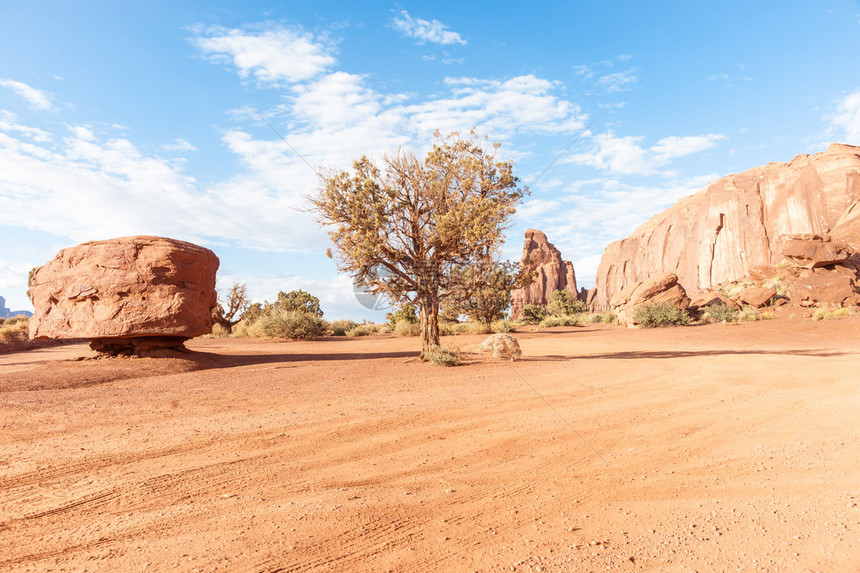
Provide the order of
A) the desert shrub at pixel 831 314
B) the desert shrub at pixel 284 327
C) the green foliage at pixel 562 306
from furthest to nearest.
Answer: the green foliage at pixel 562 306 → the desert shrub at pixel 284 327 → the desert shrub at pixel 831 314

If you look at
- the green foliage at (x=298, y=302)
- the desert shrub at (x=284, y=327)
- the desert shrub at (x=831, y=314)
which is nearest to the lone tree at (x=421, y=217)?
the desert shrub at (x=284, y=327)

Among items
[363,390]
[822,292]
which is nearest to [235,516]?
[363,390]

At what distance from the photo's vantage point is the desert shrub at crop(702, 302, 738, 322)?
2692 centimetres

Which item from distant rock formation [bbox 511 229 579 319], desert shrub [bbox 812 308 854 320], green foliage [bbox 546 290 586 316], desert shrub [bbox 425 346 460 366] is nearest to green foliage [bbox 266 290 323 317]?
green foliage [bbox 546 290 586 316]

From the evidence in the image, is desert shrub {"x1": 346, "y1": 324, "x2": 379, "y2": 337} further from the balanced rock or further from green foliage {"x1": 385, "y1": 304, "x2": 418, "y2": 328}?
the balanced rock

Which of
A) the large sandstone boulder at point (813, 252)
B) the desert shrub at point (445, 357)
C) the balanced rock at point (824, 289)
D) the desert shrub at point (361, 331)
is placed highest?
the large sandstone boulder at point (813, 252)

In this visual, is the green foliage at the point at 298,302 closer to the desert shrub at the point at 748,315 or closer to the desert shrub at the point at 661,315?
the desert shrub at the point at 661,315

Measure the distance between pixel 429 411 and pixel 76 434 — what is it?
14.5ft

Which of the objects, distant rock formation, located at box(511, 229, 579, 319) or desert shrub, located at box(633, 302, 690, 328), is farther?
Answer: distant rock formation, located at box(511, 229, 579, 319)

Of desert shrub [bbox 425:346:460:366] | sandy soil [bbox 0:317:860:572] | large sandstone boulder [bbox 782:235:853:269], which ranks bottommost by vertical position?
sandy soil [bbox 0:317:860:572]

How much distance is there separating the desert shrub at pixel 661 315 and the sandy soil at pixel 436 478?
18787mm

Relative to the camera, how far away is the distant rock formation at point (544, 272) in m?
84.2

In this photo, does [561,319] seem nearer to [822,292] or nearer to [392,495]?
[822,292]

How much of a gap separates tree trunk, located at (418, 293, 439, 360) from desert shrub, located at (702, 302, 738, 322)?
772 inches
